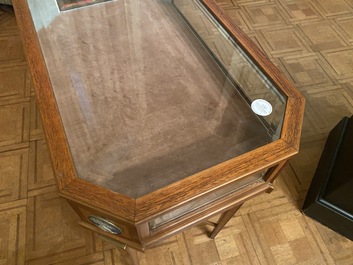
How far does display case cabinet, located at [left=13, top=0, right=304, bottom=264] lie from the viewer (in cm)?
49

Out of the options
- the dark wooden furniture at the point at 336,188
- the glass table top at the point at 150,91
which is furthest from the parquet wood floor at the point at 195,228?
the glass table top at the point at 150,91

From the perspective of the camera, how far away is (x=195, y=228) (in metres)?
0.88

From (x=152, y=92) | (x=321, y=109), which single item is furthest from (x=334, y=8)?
(x=152, y=92)

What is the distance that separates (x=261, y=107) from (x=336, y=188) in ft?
1.18

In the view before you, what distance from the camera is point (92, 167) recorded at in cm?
54

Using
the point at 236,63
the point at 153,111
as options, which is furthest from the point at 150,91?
the point at 236,63

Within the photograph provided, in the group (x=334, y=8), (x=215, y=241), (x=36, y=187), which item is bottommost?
(x=215, y=241)

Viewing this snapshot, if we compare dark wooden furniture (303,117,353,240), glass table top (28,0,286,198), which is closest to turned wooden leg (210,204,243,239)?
glass table top (28,0,286,198)

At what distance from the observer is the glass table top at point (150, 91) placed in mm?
573

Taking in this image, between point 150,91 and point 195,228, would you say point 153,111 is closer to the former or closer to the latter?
point 150,91

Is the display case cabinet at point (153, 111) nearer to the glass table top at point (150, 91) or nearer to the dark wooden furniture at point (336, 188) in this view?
the glass table top at point (150, 91)

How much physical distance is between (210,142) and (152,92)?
0.20m

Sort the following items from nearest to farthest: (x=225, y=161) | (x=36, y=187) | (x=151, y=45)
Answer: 1. (x=225, y=161)
2. (x=151, y=45)
3. (x=36, y=187)

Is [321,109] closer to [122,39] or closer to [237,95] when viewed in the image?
[237,95]
